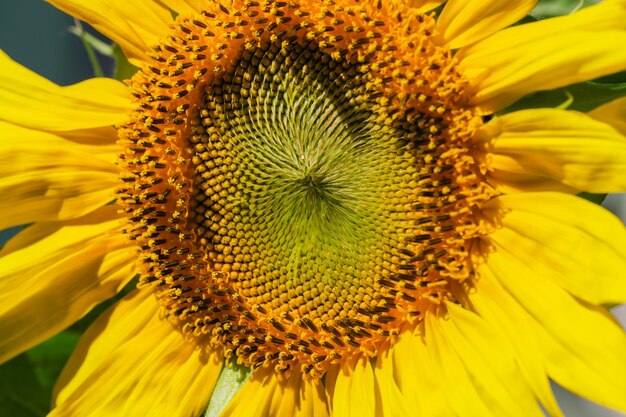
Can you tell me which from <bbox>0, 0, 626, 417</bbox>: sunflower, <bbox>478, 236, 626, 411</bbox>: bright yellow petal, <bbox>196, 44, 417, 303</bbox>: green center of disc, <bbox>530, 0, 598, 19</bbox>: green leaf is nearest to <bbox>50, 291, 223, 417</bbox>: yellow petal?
<bbox>0, 0, 626, 417</bbox>: sunflower

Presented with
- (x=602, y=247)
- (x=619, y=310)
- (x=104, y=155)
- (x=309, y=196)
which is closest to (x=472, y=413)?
(x=602, y=247)

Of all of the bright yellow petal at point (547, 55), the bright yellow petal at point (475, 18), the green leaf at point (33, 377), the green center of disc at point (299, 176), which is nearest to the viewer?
the bright yellow petal at point (547, 55)

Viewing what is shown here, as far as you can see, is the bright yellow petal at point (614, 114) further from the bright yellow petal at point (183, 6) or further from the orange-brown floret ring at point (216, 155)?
the bright yellow petal at point (183, 6)

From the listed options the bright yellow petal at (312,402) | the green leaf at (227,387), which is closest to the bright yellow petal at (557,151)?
the bright yellow petal at (312,402)

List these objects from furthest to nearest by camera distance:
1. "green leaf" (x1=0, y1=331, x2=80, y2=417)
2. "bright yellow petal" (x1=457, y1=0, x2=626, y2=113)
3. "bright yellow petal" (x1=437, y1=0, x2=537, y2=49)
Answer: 1. "green leaf" (x1=0, y1=331, x2=80, y2=417)
2. "bright yellow petal" (x1=437, y1=0, x2=537, y2=49)
3. "bright yellow petal" (x1=457, y1=0, x2=626, y2=113)

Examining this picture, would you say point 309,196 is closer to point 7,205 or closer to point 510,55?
point 510,55

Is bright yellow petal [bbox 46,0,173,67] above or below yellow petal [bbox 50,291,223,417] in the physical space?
above

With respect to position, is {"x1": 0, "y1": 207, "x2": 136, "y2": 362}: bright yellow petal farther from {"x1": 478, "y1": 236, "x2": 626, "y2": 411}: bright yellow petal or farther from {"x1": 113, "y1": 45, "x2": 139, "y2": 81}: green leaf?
{"x1": 478, "y1": 236, "x2": 626, "y2": 411}: bright yellow petal
